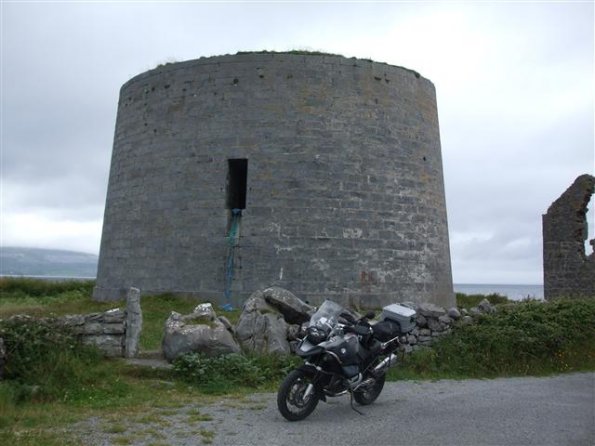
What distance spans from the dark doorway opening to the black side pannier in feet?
23.5

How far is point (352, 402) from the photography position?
6559 millimetres

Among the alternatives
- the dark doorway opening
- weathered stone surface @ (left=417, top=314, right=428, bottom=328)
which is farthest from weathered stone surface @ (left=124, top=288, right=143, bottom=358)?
the dark doorway opening

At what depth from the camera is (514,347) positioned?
9.20m

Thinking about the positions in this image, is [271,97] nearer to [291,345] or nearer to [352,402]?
[291,345]

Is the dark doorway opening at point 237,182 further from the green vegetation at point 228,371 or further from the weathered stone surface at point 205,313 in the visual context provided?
the green vegetation at point 228,371

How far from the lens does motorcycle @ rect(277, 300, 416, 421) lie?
5957mm

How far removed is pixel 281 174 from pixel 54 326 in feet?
22.2

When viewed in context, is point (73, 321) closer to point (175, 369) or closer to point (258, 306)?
point (175, 369)

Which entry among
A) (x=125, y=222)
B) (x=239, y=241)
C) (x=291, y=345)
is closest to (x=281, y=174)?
(x=239, y=241)

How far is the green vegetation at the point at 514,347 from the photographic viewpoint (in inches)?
344

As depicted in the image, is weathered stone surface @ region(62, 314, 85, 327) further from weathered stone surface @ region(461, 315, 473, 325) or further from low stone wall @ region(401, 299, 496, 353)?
weathered stone surface @ region(461, 315, 473, 325)

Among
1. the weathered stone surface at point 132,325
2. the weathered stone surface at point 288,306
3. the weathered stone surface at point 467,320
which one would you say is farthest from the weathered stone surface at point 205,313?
the weathered stone surface at point 467,320

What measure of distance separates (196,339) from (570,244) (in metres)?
15.3

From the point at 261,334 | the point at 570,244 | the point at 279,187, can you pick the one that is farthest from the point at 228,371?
the point at 570,244
